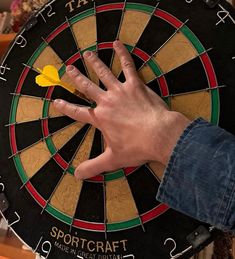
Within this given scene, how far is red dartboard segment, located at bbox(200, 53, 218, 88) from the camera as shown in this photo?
2.61 feet

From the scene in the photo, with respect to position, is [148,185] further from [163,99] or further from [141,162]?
[163,99]

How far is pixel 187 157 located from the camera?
2.21 ft

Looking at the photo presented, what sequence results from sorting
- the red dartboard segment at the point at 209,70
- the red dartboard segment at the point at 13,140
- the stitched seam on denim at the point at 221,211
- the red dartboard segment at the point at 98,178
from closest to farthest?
the stitched seam on denim at the point at 221,211 → the red dartboard segment at the point at 209,70 → the red dartboard segment at the point at 98,178 → the red dartboard segment at the point at 13,140

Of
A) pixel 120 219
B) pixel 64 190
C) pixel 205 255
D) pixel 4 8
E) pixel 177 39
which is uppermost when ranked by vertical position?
pixel 4 8

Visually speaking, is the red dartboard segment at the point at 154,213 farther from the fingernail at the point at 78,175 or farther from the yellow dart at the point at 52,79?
the yellow dart at the point at 52,79

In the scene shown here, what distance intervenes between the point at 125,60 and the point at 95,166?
0.80ft

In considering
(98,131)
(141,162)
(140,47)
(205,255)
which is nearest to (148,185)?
(141,162)

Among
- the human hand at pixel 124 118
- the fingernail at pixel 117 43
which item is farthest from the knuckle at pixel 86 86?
the fingernail at pixel 117 43

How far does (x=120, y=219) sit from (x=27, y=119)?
360 mm

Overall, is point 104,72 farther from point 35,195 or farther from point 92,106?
point 35,195

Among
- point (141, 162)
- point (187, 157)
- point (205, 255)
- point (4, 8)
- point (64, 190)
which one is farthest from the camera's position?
point (4, 8)

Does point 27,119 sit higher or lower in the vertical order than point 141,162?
higher

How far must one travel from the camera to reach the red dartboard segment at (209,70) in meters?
0.79

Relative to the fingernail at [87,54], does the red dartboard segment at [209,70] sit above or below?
below
